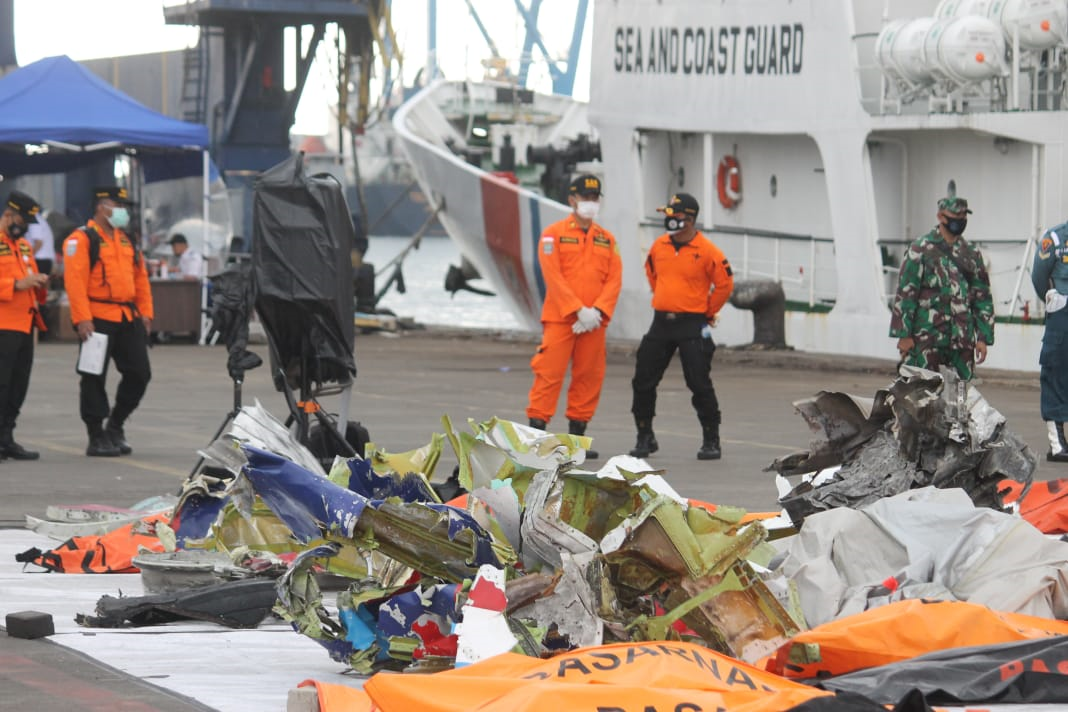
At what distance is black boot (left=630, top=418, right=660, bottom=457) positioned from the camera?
12117 mm

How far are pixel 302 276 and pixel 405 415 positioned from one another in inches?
197

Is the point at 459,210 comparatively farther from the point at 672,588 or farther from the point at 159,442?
the point at 672,588

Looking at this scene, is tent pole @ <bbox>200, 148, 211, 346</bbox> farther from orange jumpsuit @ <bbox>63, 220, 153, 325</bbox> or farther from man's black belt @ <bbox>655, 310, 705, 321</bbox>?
man's black belt @ <bbox>655, 310, 705, 321</bbox>

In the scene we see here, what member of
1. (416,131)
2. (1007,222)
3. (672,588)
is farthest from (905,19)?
(672,588)

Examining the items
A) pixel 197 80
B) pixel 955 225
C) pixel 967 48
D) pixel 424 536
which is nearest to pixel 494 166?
pixel 197 80

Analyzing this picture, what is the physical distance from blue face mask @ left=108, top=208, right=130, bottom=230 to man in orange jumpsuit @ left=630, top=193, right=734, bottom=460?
347cm

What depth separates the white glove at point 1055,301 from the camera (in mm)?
11695

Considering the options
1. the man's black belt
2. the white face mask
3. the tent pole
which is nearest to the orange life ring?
the tent pole

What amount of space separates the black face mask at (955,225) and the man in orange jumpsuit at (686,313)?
1408 millimetres

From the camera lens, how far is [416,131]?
31641 millimetres

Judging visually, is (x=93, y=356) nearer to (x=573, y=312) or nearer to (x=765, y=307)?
(x=573, y=312)

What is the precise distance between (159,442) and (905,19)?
10.6 metres

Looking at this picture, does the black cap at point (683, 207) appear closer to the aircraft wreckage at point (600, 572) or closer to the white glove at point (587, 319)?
the white glove at point (587, 319)

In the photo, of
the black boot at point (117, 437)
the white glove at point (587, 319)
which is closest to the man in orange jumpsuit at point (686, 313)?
the white glove at point (587, 319)
